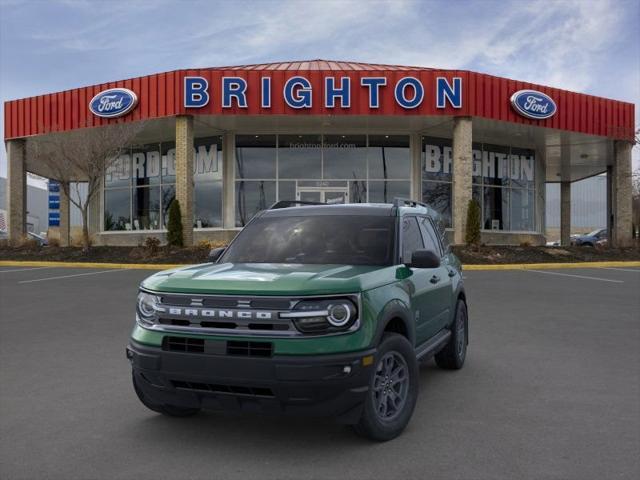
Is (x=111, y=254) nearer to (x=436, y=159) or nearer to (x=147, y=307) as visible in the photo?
(x=436, y=159)

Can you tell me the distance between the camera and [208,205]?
25172mm

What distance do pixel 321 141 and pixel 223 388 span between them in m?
21.7

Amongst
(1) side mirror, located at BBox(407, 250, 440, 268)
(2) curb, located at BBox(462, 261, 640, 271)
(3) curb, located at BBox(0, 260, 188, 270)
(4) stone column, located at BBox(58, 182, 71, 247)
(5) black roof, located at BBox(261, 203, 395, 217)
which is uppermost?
(4) stone column, located at BBox(58, 182, 71, 247)

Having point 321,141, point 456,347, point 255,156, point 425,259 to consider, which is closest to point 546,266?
point 321,141

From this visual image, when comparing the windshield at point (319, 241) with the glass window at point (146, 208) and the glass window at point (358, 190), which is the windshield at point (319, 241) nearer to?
the glass window at point (358, 190)

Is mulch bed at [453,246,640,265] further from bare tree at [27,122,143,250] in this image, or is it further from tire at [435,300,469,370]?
bare tree at [27,122,143,250]

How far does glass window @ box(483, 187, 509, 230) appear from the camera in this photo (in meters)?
26.6

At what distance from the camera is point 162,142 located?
87.1ft

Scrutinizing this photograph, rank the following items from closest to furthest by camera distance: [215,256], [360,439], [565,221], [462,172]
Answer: [360,439], [215,256], [462,172], [565,221]

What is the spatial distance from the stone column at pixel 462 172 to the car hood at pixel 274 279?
702 inches

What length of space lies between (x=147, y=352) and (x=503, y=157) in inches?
1027

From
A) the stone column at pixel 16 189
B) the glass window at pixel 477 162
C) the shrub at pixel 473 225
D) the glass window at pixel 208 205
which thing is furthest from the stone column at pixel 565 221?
the stone column at pixel 16 189

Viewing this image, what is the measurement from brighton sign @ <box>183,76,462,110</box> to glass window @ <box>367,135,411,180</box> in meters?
3.89

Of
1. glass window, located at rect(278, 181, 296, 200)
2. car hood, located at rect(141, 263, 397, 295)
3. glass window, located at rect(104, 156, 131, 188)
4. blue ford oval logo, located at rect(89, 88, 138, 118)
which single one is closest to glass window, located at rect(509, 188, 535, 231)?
glass window, located at rect(278, 181, 296, 200)
